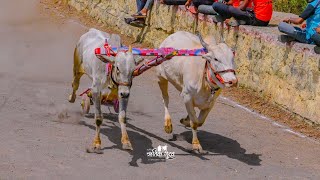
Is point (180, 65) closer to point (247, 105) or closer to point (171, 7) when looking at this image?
point (247, 105)

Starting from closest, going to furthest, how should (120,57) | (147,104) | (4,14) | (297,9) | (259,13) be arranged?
(120,57) < (147,104) < (259,13) < (297,9) < (4,14)

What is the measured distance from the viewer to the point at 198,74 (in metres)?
10.6

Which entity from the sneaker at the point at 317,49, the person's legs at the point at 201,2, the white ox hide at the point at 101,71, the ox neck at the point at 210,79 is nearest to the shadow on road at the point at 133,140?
the white ox hide at the point at 101,71

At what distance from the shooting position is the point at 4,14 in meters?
23.1

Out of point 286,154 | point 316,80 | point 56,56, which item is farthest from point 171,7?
point 286,154

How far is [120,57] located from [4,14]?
14238 millimetres

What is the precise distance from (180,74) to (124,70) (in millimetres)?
1675

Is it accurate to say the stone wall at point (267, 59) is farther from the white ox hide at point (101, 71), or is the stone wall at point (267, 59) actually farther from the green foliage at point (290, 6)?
the white ox hide at point (101, 71)

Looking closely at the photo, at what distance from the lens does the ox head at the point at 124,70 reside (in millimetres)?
9594

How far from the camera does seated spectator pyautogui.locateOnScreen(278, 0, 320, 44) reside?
41.4 ft

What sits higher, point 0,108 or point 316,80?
point 316,80

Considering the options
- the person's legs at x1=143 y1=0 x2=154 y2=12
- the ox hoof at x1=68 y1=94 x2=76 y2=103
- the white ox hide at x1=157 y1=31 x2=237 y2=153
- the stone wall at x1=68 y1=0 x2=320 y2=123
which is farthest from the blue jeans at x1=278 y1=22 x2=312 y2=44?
the person's legs at x1=143 y1=0 x2=154 y2=12

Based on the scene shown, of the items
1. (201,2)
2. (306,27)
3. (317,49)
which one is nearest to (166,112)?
(317,49)

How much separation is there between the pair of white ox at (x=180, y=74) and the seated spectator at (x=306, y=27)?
2.27 meters
